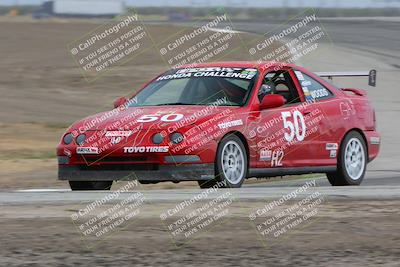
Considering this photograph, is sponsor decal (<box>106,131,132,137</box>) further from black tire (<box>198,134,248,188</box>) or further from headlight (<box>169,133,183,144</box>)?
black tire (<box>198,134,248,188</box>)

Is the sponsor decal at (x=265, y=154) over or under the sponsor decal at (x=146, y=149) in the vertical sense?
under

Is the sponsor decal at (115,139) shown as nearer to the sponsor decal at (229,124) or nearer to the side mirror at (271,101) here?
the sponsor decal at (229,124)

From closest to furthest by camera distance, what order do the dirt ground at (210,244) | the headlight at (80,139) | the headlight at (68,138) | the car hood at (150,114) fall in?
the dirt ground at (210,244) → the car hood at (150,114) → the headlight at (80,139) → the headlight at (68,138)

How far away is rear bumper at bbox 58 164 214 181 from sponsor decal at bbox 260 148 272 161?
83cm

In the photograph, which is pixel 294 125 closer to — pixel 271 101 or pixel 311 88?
pixel 271 101

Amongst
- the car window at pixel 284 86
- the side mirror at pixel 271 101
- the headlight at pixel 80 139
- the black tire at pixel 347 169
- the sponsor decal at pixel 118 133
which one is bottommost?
the black tire at pixel 347 169

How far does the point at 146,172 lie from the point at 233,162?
0.87 m

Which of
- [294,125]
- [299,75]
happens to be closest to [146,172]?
[294,125]

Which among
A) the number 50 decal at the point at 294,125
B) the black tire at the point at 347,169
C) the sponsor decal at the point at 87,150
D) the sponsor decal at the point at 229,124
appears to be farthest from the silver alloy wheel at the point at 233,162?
the black tire at the point at 347,169

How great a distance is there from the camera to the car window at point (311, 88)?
12.1 meters

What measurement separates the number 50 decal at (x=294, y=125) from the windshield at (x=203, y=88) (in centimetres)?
50

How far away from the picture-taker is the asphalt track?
924 cm

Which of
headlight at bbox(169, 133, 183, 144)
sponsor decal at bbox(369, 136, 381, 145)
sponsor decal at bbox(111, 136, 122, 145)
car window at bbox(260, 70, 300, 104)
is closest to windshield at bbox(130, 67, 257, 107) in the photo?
car window at bbox(260, 70, 300, 104)

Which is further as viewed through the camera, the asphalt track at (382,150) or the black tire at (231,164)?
the black tire at (231,164)
